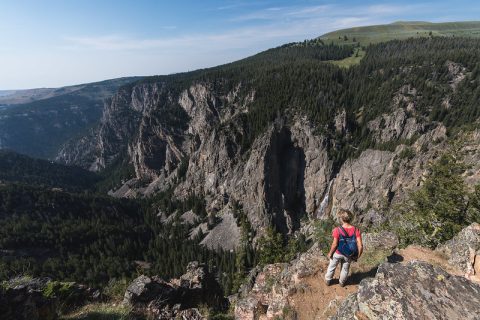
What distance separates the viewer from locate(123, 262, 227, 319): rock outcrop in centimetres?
2570

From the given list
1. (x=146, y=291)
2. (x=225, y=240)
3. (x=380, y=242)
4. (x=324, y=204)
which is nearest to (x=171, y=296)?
(x=146, y=291)

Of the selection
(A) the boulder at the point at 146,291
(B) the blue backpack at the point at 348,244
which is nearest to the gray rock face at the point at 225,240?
(A) the boulder at the point at 146,291

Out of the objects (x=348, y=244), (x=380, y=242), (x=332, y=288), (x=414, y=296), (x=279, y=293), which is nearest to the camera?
(x=414, y=296)

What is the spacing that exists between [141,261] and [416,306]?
7553 inches

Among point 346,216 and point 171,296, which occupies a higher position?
point 346,216

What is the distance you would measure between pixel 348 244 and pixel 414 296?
5.05 meters

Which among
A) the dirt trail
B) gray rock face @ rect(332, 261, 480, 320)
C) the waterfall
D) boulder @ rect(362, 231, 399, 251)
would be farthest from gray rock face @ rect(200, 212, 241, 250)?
gray rock face @ rect(332, 261, 480, 320)

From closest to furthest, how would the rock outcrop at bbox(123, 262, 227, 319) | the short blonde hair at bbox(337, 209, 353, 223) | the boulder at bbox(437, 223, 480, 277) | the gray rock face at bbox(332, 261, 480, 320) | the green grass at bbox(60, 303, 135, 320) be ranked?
the gray rock face at bbox(332, 261, 480, 320) < the short blonde hair at bbox(337, 209, 353, 223) < the boulder at bbox(437, 223, 480, 277) < the green grass at bbox(60, 303, 135, 320) < the rock outcrop at bbox(123, 262, 227, 319)

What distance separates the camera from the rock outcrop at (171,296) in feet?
84.3

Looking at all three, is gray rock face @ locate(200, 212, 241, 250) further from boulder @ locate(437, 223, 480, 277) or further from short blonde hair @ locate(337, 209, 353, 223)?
short blonde hair @ locate(337, 209, 353, 223)

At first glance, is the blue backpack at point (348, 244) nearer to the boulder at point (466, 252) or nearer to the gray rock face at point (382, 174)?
the boulder at point (466, 252)

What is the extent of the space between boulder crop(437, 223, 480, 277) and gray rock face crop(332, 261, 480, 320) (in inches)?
261

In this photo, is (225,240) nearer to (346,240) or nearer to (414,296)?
(346,240)

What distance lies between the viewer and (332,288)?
72.5 ft
